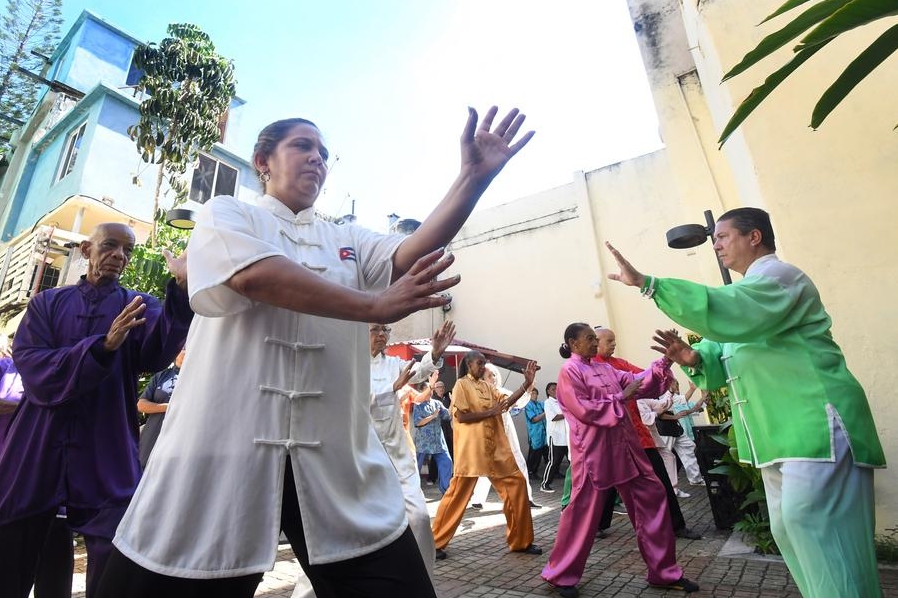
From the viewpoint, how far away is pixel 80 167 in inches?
427

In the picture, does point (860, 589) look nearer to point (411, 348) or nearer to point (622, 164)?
point (411, 348)

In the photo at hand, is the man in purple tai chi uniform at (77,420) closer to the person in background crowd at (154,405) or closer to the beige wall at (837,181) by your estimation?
the person in background crowd at (154,405)

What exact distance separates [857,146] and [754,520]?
10.8 feet

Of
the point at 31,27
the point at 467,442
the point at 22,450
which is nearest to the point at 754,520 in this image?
the point at 467,442

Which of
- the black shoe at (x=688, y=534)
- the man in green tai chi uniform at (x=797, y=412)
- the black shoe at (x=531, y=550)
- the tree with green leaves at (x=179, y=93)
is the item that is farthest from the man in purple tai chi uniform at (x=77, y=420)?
the tree with green leaves at (x=179, y=93)

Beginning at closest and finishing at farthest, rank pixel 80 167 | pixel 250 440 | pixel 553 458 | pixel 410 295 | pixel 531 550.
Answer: pixel 410 295
pixel 250 440
pixel 531 550
pixel 553 458
pixel 80 167

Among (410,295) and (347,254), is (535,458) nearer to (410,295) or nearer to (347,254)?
(347,254)

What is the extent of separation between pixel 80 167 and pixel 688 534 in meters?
12.9

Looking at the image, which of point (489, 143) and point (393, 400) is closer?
point (489, 143)

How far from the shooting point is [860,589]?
1.92 metres

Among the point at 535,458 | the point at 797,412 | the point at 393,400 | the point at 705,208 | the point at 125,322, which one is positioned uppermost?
the point at 705,208

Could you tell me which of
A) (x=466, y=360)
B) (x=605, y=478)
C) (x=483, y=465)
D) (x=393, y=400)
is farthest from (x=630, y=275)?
(x=466, y=360)

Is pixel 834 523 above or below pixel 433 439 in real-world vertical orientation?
below

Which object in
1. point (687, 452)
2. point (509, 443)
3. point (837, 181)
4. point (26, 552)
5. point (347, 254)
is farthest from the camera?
point (687, 452)
